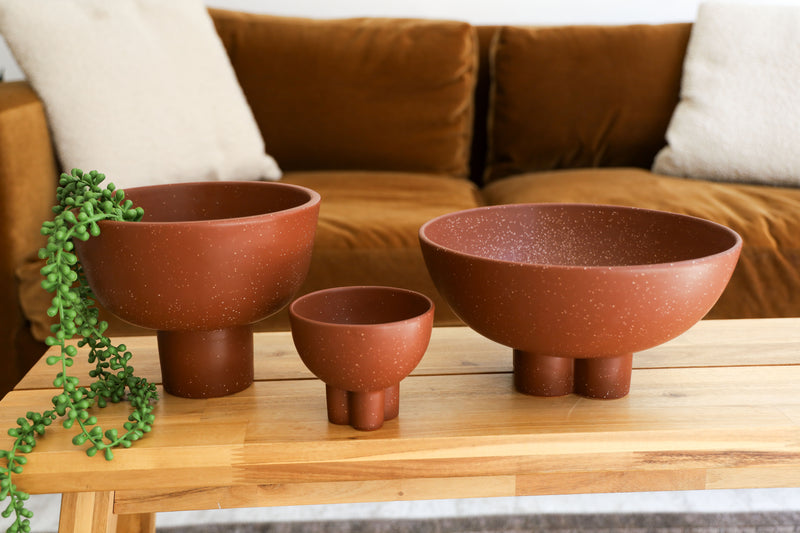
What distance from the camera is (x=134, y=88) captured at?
1.42m

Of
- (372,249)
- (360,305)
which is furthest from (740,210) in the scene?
(360,305)

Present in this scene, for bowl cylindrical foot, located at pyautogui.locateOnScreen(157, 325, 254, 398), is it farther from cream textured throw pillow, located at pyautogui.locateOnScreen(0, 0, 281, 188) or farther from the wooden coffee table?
cream textured throw pillow, located at pyautogui.locateOnScreen(0, 0, 281, 188)

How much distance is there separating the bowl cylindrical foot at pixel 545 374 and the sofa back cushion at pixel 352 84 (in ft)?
4.09

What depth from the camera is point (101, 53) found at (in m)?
1.40

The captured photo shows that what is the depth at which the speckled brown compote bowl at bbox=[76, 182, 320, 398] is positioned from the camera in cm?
59

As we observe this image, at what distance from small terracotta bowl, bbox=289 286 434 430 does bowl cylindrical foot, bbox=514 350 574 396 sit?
113 mm

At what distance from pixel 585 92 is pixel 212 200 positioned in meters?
1.30

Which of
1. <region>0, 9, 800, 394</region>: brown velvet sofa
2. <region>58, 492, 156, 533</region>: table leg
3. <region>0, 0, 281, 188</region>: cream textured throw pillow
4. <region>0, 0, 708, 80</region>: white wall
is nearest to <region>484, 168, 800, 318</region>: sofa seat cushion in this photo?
<region>0, 9, 800, 394</region>: brown velvet sofa

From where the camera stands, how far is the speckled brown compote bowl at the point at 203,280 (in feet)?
1.95

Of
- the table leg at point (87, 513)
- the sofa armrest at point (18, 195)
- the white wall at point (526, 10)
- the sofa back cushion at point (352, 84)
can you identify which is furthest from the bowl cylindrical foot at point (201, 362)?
the white wall at point (526, 10)

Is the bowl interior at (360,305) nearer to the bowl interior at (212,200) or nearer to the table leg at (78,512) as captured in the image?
the bowl interior at (212,200)

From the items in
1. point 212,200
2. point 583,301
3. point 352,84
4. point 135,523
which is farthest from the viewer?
point 352,84

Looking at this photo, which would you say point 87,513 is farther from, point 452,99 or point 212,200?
point 452,99

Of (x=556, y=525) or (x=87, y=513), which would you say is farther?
(x=556, y=525)
